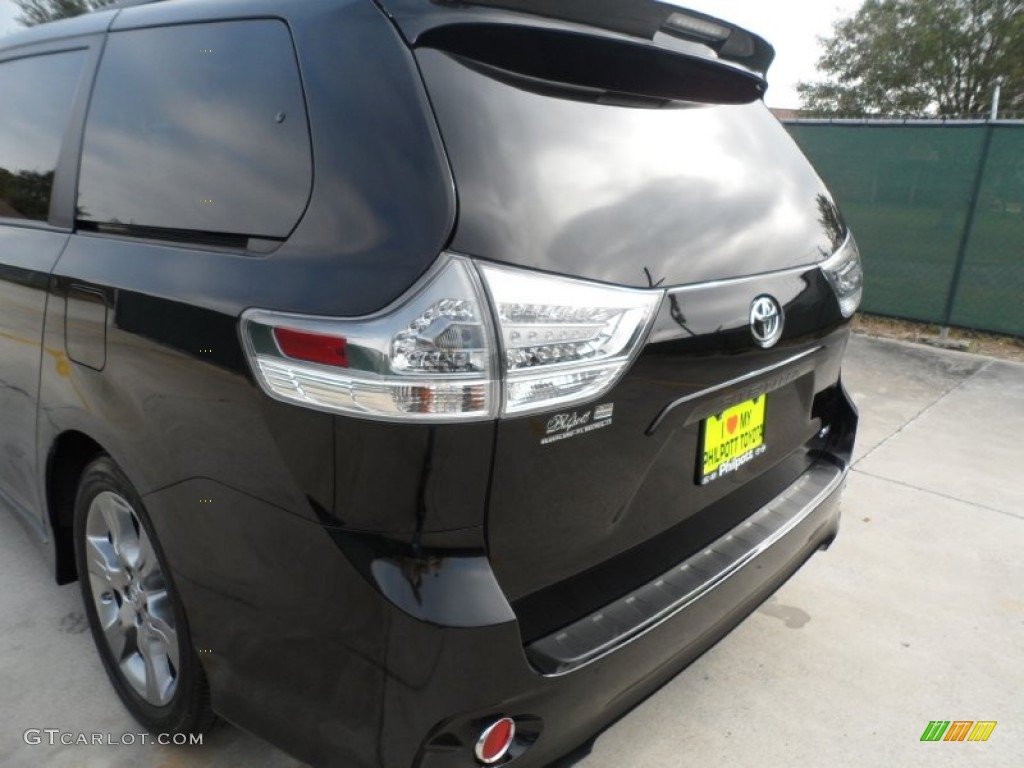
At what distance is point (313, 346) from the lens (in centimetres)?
135

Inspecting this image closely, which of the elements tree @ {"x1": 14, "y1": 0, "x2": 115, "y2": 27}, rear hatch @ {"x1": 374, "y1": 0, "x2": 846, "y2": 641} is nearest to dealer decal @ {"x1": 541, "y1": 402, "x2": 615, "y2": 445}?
rear hatch @ {"x1": 374, "y1": 0, "x2": 846, "y2": 641}

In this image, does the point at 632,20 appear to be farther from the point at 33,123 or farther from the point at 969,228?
the point at 969,228

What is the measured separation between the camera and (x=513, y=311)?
1343 millimetres

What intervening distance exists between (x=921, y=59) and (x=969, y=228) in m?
20.4

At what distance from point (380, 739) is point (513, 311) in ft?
2.68

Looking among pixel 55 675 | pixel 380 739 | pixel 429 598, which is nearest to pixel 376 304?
pixel 429 598

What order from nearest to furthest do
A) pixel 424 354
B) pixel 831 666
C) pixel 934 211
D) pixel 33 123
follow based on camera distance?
1. pixel 424 354
2. pixel 33 123
3. pixel 831 666
4. pixel 934 211

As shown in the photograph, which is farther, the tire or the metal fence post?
the metal fence post

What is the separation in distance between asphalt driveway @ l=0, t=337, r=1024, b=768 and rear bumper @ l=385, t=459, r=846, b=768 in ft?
1.52

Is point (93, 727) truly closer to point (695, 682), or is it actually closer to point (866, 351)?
point (695, 682)

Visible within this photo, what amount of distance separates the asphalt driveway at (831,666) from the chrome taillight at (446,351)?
1.26 m

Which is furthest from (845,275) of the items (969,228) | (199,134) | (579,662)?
(969,228)

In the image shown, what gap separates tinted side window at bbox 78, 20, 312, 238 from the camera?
153cm

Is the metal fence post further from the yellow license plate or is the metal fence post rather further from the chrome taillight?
the chrome taillight
